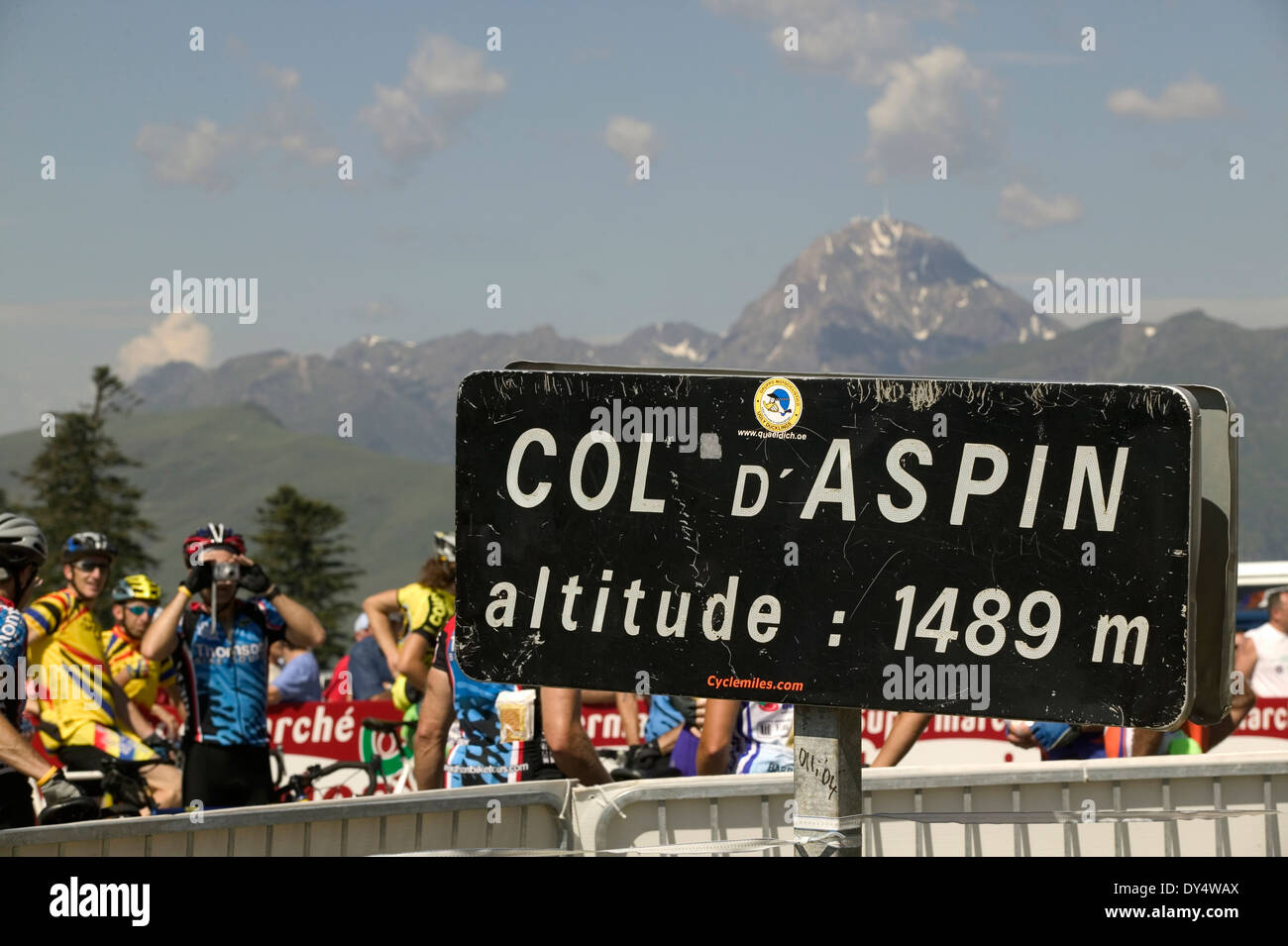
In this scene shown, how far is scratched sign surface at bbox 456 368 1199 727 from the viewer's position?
266cm

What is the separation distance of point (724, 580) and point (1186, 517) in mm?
850

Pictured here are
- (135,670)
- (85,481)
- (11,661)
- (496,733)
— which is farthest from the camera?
(85,481)

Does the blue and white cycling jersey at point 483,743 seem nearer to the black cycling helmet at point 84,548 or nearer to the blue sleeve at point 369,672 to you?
the black cycling helmet at point 84,548

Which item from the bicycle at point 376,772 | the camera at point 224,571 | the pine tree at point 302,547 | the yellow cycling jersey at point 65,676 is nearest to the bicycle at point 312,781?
the bicycle at point 376,772

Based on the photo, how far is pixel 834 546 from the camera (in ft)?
9.47

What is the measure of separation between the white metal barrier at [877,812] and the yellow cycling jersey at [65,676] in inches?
157

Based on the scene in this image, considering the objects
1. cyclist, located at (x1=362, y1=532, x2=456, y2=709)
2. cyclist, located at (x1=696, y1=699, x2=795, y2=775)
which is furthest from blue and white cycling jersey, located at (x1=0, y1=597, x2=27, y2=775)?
cyclist, located at (x1=696, y1=699, x2=795, y2=775)

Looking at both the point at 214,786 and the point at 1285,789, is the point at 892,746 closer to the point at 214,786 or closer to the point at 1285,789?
the point at 1285,789

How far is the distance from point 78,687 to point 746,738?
390cm

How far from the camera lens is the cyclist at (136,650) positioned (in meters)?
9.87

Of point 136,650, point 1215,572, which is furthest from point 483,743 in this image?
point 136,650

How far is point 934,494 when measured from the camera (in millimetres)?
2809

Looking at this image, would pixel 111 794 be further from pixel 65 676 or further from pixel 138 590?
pixel 138 590
